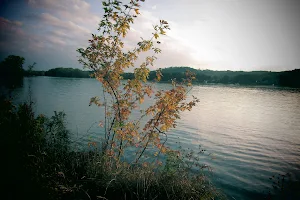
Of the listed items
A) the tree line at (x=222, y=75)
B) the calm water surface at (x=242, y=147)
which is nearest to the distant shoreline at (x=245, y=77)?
the tree line at (x=222, y=75)

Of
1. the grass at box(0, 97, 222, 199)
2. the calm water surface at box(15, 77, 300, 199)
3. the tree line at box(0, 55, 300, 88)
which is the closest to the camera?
the grass at box(0, 97, 222, 199)

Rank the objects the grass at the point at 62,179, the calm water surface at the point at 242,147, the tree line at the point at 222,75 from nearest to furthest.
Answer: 1. the grass at the point at 62,179
2. the calm water surface at the point at 242,147
3. the tree line at the point at 222,75

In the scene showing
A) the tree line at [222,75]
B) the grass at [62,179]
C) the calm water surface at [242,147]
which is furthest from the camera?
the tree line at [222,75]

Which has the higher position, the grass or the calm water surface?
the grass

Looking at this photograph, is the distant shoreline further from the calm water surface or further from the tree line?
the calm water surface

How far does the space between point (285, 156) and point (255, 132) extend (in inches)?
239

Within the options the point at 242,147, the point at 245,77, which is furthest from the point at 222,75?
the point at 242,147

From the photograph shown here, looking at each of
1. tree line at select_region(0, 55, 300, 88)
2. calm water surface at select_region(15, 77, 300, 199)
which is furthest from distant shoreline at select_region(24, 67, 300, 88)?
calm water surface at select_region(15, 77, 300, 199)

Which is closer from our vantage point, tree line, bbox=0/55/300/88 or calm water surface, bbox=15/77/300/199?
calm water surface, bbox=15/77/300/199

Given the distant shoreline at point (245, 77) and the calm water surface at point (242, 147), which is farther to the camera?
the distant shoreline at point (245, 77)

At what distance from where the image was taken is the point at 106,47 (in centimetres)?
578

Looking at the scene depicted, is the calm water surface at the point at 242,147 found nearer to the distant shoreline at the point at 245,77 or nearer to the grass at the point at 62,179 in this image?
the grass at the point at 62,179

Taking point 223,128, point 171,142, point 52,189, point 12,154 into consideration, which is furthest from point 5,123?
Answer: point 223,128

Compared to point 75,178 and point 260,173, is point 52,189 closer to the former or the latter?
point 75,178
